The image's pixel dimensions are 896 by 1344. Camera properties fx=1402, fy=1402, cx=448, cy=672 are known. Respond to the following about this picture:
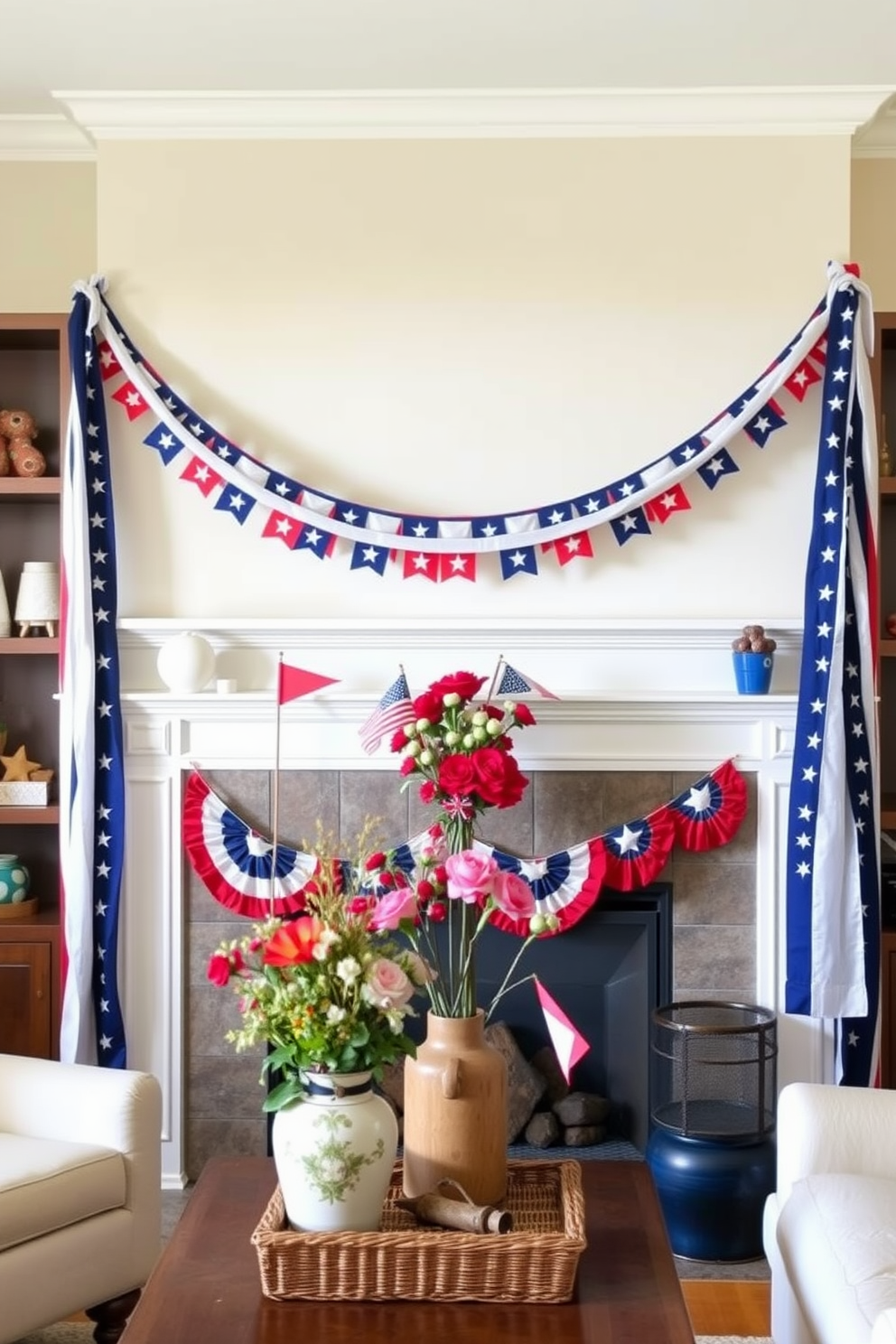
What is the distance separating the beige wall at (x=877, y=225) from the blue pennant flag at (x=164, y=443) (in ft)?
6.25

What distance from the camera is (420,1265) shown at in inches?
75.9

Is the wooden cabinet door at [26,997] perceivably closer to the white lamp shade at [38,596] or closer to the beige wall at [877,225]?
the white lamp shade at [38,596]

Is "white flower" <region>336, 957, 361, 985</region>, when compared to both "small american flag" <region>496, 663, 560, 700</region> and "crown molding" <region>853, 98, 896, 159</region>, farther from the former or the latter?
"crown molding" <region>853, 98, 896, 159</region>

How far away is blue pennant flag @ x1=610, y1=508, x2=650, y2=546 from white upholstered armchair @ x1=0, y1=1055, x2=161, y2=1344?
1728 millimetres

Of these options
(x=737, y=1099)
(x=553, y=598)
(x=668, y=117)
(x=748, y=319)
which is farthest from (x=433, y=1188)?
(x=668, y=117)

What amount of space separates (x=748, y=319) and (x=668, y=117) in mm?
546

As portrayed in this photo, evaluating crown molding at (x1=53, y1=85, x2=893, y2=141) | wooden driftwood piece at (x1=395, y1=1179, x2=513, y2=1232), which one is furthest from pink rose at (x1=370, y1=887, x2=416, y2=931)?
crown molding at (x1=53, y1=85, x2=893, y2=141)

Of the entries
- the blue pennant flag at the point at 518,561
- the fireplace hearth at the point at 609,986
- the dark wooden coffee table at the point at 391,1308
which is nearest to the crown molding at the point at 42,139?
the blue pennant flag at the point at 518,561

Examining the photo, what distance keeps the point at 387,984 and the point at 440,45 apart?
2.29m

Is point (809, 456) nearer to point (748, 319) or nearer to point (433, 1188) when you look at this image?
point (748, 319)

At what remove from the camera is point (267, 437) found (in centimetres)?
360

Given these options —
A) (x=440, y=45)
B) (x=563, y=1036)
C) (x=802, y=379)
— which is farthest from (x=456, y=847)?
(x=440, y=45)

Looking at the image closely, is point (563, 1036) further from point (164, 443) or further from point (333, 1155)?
point (164, 443)

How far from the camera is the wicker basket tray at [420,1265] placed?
6.32 ft
